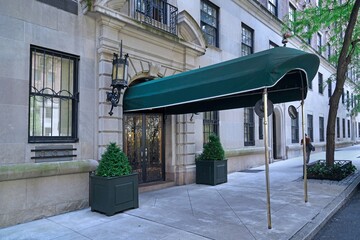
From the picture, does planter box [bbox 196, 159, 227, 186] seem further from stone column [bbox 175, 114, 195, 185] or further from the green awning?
the green awning

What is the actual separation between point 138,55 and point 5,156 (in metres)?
4.63

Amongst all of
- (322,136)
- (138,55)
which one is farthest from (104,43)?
(322,136)

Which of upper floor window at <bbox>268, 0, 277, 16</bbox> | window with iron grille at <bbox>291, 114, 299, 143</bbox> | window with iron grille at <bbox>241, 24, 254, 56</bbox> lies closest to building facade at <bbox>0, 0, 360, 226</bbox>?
window with iron grille at <bbox>241, 24, 254, 56</bbox>

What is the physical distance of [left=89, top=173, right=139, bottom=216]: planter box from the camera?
6.46 metres

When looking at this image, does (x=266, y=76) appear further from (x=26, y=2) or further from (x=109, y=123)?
(x=26, y=2)

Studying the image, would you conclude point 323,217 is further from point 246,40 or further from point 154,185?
point 246,40

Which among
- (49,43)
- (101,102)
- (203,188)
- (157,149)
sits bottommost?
(203,188)

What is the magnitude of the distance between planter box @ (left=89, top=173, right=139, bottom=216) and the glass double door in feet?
6.81

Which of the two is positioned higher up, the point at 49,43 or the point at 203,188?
the point at 49,43

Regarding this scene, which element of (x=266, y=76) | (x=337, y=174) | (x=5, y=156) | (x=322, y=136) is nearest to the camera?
(x=266, y=76)

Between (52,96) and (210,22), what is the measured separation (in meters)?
8.21

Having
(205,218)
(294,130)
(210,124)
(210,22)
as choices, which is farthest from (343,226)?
(294,130)

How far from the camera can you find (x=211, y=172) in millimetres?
10141

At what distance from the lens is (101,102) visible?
25.2 feet
